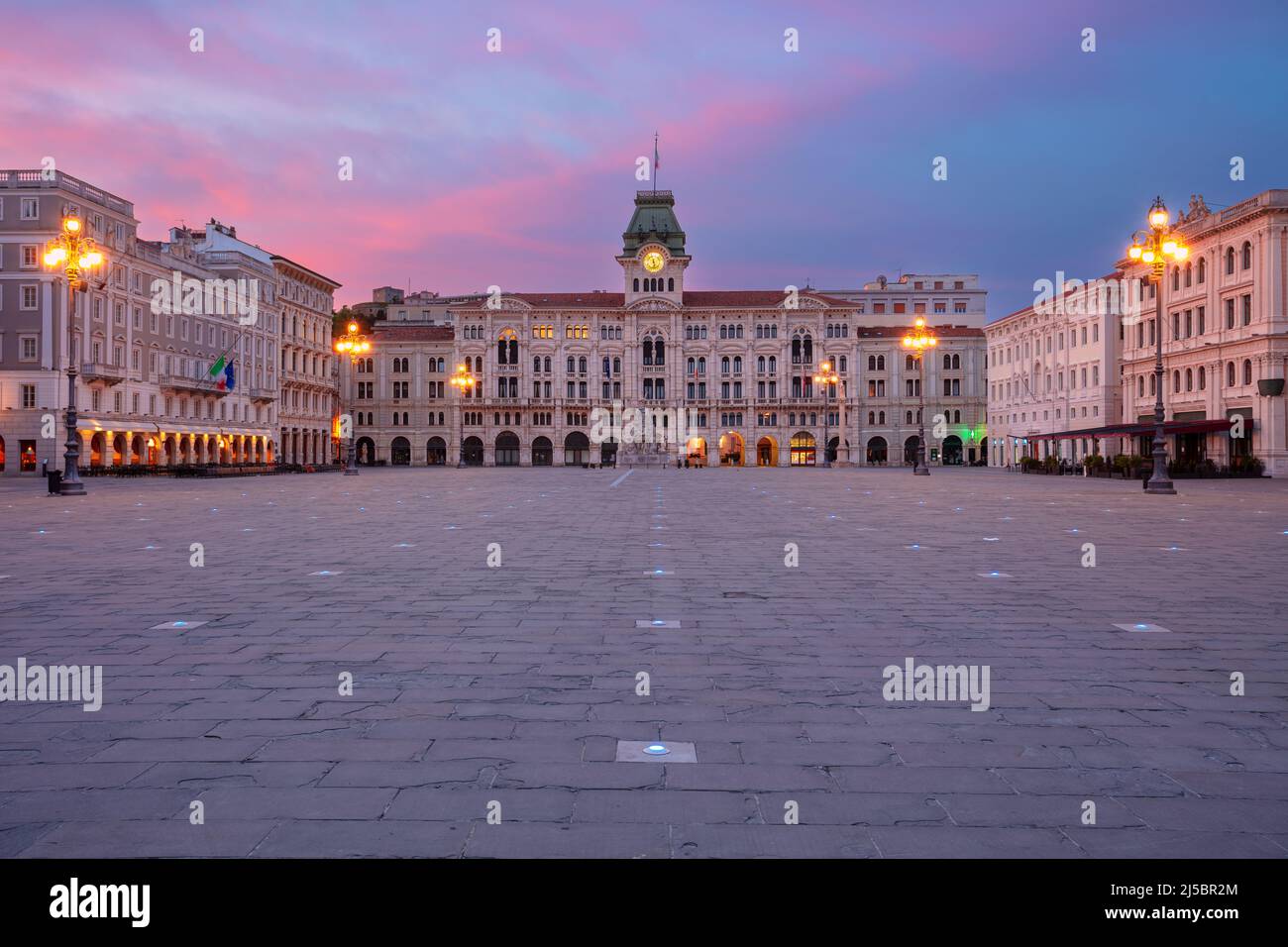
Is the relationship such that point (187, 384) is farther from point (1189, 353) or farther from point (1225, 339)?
point (1225, 339)

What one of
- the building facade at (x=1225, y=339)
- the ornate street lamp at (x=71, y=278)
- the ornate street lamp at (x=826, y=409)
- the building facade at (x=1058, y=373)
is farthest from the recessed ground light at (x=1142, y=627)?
the ornate street lamp at (x=826, y=409)

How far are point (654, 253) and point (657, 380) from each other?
14.8 metres

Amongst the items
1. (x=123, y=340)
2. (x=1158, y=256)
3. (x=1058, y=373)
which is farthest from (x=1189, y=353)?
(x=123, y=340)

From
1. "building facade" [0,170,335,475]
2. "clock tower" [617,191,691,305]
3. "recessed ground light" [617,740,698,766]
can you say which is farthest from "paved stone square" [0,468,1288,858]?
"clock tower" [617,191,691,305]

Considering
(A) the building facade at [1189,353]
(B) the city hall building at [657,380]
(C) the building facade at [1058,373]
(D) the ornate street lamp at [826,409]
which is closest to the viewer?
(A) the building facade at [1189,353]

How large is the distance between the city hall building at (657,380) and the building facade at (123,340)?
3086 cm

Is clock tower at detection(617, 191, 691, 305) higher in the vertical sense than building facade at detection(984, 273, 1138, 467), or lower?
higher

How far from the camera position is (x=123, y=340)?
6112 cm

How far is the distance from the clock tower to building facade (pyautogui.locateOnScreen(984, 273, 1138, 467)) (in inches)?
1452

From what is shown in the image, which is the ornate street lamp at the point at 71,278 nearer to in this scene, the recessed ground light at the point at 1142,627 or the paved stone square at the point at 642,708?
the paved stone square at the point at 642,708

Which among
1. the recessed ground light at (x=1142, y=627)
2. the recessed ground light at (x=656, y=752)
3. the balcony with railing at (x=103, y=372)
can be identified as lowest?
the recessed ground light at (x=656, y=752)

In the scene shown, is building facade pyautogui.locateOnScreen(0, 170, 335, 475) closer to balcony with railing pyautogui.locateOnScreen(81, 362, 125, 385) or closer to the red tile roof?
balcony with railing pyautogui.locateOnScreen(81, 362, 125, 385)

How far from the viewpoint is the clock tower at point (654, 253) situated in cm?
11162

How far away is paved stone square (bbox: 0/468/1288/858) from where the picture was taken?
12.6ft
